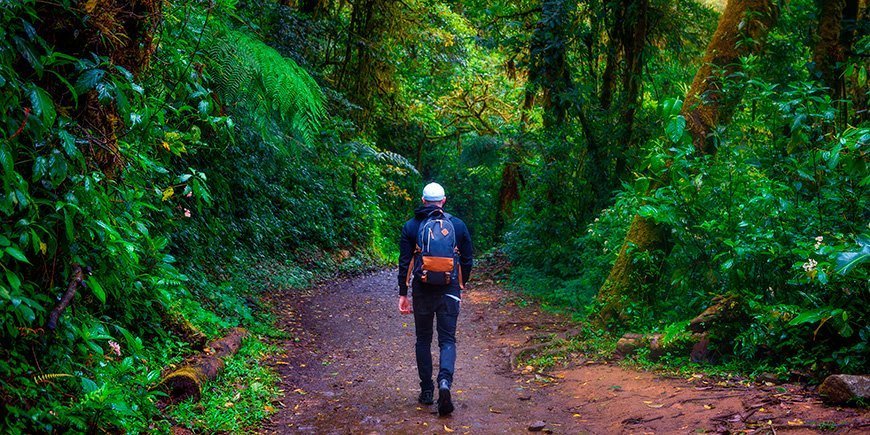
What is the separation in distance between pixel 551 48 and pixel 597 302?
6181 millimetres

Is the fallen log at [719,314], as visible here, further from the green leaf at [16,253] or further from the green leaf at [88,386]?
the green leaf at [16,253]

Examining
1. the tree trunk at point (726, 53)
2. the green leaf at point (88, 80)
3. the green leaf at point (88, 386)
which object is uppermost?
the tree trunk at point (726, 53)

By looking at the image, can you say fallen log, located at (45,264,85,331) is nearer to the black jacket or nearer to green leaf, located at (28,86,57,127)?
green leaf, located at (28,86,57,127)

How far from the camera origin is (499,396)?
5.91 meters

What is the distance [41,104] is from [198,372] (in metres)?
2.57

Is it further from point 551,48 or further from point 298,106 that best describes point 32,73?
point 551,48

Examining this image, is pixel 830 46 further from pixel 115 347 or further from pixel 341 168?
pixel 341 168

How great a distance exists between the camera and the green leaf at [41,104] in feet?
10.8

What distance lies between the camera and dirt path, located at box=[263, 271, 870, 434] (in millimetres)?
4285

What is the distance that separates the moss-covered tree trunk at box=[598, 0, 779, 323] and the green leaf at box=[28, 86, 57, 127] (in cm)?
589

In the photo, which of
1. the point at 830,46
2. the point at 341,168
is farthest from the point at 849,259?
the point at 341,168

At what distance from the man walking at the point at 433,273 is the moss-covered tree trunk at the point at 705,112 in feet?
8.70

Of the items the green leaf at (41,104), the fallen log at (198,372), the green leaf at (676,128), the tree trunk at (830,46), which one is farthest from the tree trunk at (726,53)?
the green leaf at (41,104)

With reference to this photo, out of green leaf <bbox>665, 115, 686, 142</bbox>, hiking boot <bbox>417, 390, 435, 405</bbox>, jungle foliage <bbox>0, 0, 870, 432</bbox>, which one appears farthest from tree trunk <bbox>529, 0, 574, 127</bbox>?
hiking boot <bbox>417, 390, 435, 405</bbox>
